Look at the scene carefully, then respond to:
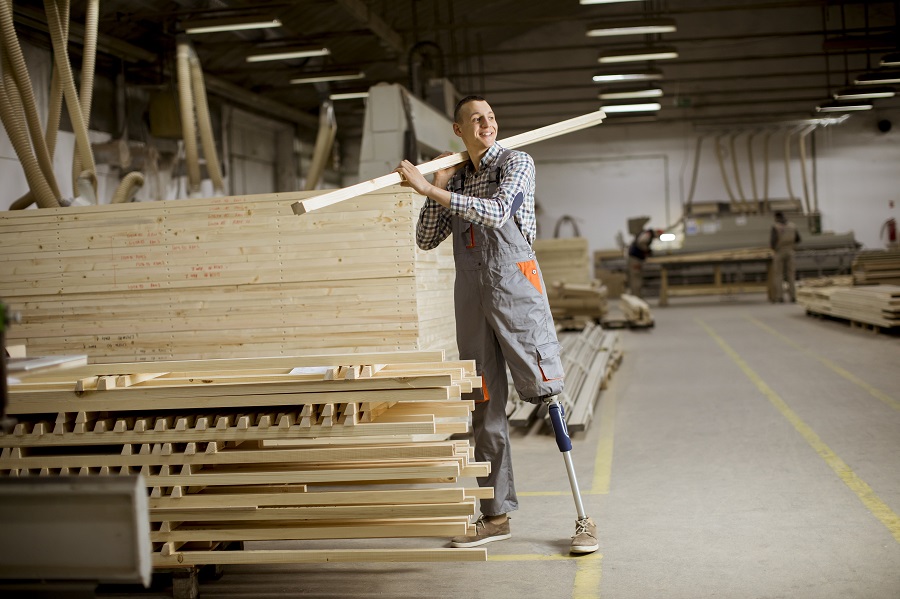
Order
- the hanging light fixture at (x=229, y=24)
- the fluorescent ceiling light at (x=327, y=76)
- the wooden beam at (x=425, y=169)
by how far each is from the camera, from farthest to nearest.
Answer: the fluorescent ceiling light at (x=327, y=76)
the hanging light fixture at (x=229, y=24)
the wooden beam at (x=425, y=169)

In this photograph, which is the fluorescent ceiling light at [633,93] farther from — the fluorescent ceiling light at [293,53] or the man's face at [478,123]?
the man's face at [478,123]

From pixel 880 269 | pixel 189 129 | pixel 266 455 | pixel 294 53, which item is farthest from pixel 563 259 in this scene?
pixel 266 455

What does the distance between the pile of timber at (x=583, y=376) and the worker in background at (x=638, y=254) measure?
6.97 meters

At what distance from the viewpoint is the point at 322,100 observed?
11781 mm

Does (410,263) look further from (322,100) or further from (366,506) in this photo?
(322,100)

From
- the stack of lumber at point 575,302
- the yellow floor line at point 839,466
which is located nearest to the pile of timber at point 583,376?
the stack of lumber at point 575,302

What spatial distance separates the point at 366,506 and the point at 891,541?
2.43 meters

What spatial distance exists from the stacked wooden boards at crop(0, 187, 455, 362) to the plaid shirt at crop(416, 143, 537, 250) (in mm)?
1477

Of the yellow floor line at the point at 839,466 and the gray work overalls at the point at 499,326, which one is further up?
the gray work overalls at the point at 499,326

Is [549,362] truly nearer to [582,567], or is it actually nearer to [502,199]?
[502,199]

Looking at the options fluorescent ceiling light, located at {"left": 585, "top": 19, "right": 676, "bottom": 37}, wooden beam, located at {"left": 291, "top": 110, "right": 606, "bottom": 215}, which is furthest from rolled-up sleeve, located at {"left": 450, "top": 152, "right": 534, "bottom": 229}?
fluorescent ceiling light, located at {"left": 585, "top": 19, "right": 676, "bottom": 37}

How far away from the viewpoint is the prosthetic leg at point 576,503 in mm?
3912

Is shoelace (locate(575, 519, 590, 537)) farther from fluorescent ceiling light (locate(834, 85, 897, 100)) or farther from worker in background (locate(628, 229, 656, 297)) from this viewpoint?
fluorescent ceiling light (locate(834, 85, 897, 100))

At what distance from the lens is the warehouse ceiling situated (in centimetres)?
1349
